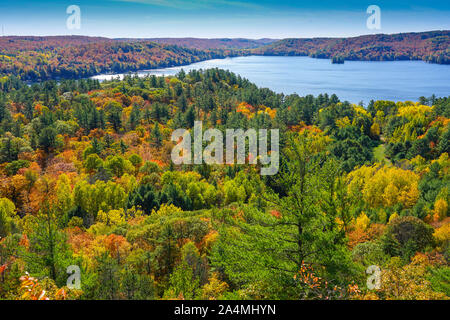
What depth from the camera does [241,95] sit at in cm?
12231

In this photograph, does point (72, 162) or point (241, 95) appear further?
point (241, 95)

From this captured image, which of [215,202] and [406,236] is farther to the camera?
[215,202]

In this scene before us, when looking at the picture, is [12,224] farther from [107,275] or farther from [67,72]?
[67,72]

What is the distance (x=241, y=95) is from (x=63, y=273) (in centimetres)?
10918

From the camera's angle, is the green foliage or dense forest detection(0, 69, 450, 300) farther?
the green foliage

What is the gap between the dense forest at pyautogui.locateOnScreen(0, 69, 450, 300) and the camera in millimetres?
13305

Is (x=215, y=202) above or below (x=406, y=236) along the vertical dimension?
below

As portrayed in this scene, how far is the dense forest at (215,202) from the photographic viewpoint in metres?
13.3

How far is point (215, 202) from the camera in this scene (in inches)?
2085

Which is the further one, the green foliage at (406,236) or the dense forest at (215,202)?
the green foliage at (406,236)

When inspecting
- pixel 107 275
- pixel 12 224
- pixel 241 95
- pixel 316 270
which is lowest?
pixel 12 224
